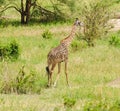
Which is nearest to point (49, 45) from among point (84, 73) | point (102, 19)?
point (102, 19)

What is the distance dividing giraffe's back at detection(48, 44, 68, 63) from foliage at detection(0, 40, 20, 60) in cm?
486

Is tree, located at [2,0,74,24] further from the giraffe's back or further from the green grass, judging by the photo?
the giraffe's back

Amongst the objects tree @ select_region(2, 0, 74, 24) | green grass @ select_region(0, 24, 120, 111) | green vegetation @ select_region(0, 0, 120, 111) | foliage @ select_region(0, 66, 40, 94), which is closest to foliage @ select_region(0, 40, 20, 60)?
green vegetation @ select_region(0, 0, 120, 111)

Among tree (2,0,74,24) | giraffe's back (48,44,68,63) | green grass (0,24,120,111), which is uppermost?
tree (2,0,74,24)

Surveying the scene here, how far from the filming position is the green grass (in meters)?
9.55

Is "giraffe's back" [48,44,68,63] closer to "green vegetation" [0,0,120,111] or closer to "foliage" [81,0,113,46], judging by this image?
"green vegetation" [0,0,120,111]

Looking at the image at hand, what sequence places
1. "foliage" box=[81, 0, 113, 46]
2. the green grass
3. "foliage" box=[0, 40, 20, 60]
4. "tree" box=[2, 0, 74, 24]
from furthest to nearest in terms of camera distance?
1. "tree" box=[2, 0, 74, 24]
2. "foliage" box=[81, 0, 113, 46]
3. "foliage" box=[0, 40, 20, 60]
4. the green grass

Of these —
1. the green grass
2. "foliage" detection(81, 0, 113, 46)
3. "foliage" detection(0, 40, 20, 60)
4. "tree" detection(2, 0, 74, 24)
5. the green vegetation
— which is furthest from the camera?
"tree" detection(2, 0, 74, 24)

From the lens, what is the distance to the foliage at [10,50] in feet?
60.4

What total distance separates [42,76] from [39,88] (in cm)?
214

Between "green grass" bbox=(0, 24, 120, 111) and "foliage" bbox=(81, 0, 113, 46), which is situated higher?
"foliage" bbox=(81, 0, 113, 46)

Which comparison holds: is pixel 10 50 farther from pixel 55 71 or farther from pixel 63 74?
pixel 63 74

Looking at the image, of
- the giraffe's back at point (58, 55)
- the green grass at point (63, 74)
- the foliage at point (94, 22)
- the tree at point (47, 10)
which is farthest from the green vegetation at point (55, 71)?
the giraffe's back at point (58, 55)

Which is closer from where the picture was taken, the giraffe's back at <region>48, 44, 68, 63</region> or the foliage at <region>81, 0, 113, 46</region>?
the giraffe's back at <region>48, 44, 68, 63</region>
